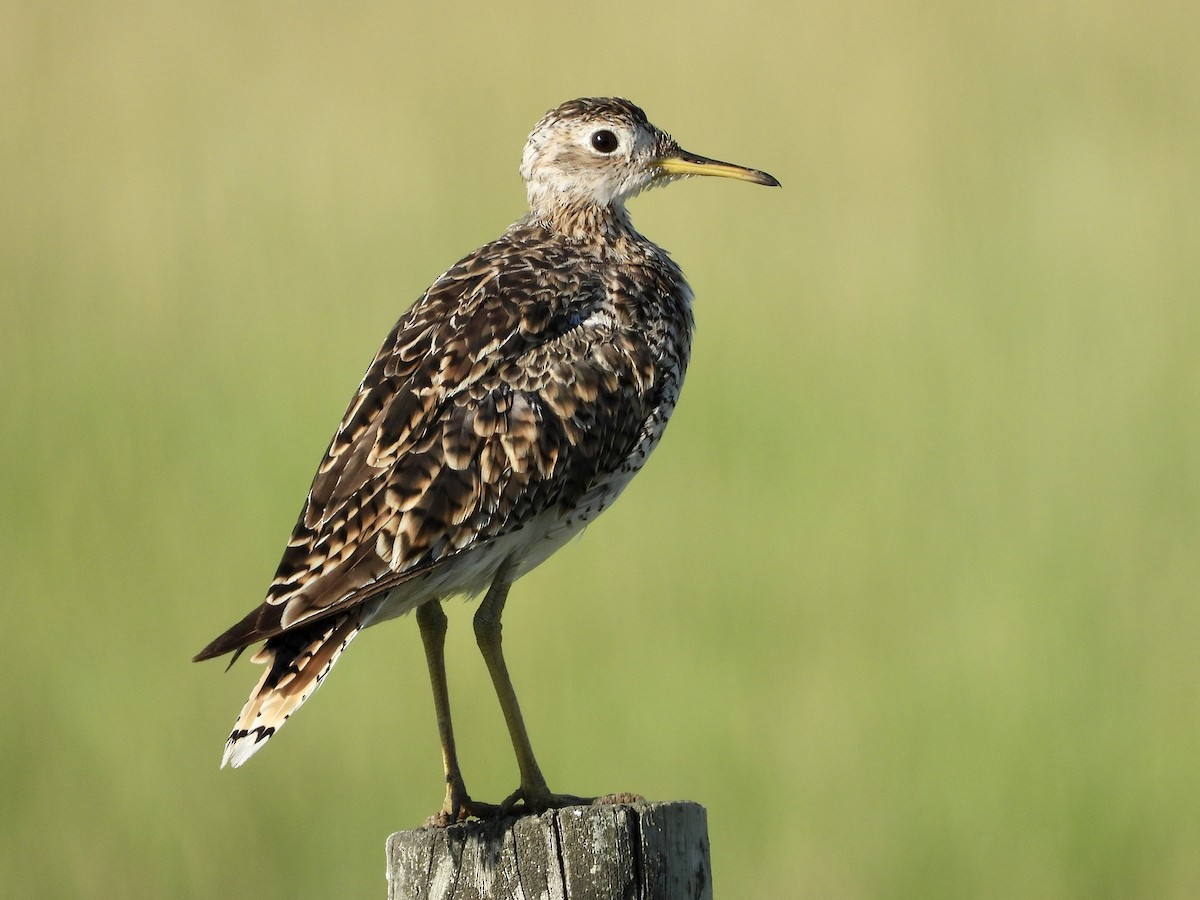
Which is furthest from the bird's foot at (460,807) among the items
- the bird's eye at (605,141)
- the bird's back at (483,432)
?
the bird's eye at (605,141)

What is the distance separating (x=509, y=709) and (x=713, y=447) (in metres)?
3.93

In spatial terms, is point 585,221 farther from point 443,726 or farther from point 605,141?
point 443,726

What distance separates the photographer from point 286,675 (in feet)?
16.2

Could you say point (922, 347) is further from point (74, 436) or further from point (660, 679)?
point (74, 436)

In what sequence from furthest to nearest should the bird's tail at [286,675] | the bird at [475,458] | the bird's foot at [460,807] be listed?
the bird's foot at [460,807] → the bird at [475,458] → the bird's tail at [286,675]

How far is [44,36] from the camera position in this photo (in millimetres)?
11914

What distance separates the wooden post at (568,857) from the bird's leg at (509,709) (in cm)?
85

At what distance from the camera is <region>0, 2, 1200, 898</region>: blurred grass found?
8023mm

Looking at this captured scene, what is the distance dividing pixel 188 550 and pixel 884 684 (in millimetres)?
3659

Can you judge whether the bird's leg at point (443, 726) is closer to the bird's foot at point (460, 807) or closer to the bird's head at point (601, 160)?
the bird's foot at point (460, 807)

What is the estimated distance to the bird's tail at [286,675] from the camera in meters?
4.85

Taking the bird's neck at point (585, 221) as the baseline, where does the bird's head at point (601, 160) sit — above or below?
above

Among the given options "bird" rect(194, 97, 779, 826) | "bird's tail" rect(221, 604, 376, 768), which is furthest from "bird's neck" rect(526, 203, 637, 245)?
"bird's tail" rect(221, 604, 376, 768)

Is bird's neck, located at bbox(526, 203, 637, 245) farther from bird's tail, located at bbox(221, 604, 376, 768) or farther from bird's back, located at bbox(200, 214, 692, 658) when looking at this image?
bird's tail, located at bbox(221, 604, 376, 768)
